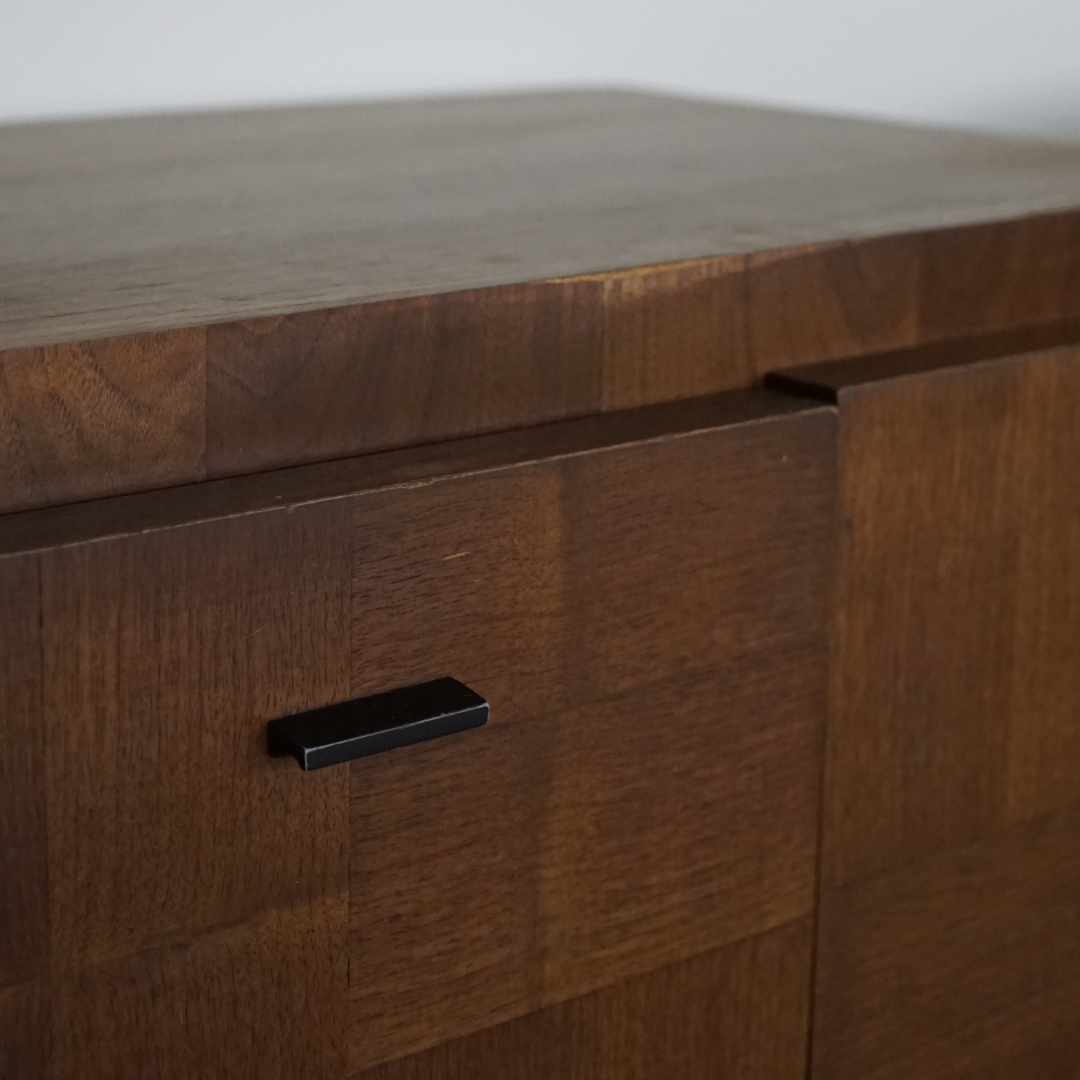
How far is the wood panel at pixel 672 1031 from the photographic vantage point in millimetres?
447

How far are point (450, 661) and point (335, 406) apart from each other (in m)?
0.07

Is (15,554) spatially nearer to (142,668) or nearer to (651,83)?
(142,668)

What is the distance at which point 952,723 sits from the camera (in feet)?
1.72

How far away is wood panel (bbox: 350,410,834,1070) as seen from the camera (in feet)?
1.33

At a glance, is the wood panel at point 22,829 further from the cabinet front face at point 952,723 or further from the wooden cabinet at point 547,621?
the cabinet front face at point 952,723

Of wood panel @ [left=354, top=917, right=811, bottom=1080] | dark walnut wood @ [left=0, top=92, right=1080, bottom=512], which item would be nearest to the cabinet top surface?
dark walnut wood @ [left=0, top=92, right=1080, bottom=512]

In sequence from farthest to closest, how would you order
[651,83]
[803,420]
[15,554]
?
1. [651,83]
2. [803,420]
3. [15,554]

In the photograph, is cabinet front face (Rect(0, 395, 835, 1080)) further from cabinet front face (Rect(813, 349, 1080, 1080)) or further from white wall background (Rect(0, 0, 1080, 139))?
white wall background (Rect(0, 0, 1080, 139))

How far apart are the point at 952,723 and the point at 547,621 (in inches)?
6.8

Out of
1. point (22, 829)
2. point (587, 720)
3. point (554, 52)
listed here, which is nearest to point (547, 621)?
point (587, 720)

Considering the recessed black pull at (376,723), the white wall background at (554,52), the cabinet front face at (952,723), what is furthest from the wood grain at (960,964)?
the white wall background at (554,52)

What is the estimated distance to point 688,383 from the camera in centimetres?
47

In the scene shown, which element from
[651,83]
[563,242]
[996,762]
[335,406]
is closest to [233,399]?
[335,406]

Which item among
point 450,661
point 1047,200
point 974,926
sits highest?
point 1047,200
